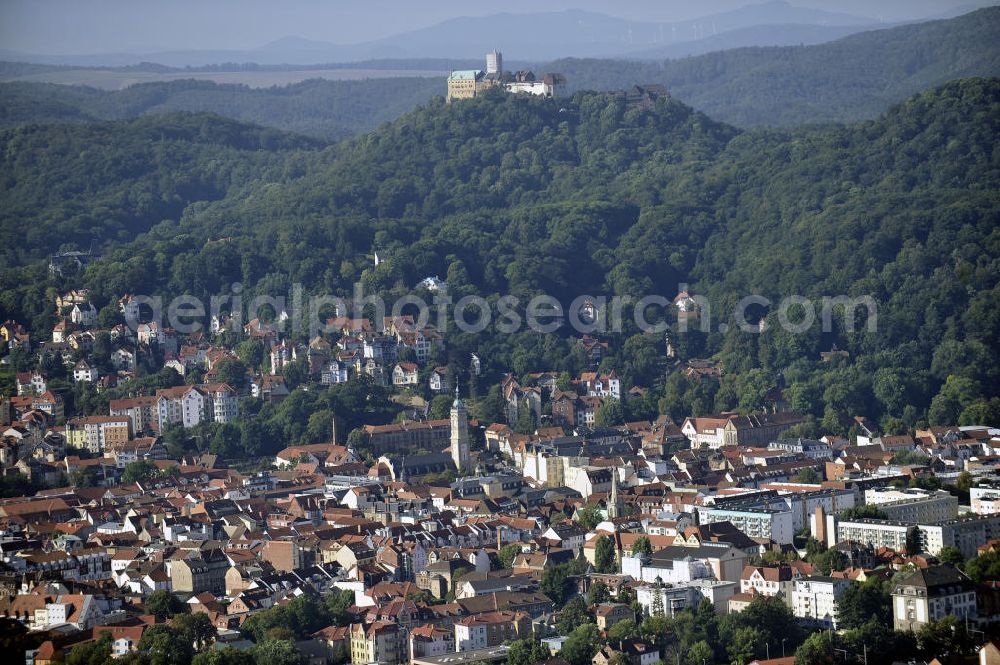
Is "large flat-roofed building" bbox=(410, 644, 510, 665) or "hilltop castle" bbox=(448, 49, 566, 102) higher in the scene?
"hilltop castle" bbox=(448, 49, 566, 102)

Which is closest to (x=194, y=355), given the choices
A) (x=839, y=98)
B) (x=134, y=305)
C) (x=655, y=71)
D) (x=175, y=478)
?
(x=134, y=305)

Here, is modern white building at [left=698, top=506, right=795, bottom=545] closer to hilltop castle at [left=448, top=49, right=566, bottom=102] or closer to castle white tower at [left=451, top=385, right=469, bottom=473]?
castle white tower at [left=451, top=385, right=469, bottom=473]

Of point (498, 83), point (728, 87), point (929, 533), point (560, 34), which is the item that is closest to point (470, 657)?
point (929, 533)

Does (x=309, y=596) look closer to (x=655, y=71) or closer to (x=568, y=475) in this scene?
(x=568, y=475)

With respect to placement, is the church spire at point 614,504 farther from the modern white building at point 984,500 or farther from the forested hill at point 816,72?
the forested hill at point 816,72

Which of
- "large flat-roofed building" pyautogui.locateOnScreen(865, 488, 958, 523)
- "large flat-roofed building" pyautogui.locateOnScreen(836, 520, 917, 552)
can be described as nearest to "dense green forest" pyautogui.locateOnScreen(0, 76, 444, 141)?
"large flat-roofed building" pyautogui.locateOnScreen(865, 488, 958, 523)

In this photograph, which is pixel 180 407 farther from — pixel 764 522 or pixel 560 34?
pixel 560 34
